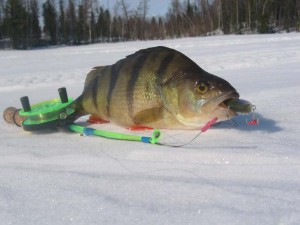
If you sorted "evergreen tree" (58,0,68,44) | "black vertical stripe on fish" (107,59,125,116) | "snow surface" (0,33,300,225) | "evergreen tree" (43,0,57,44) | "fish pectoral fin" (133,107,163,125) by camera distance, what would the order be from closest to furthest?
"snow surface" (0,33,300,225) → "fish pectoral fin" (133,107,163,125) → "black vertical stripe on fish" (107,59,125,116) → "evergreen tree" (58,0,68,44) → "evergreen tree" (43,0,57,44)

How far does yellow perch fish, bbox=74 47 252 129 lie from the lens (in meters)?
2.07

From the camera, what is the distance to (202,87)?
212 cm

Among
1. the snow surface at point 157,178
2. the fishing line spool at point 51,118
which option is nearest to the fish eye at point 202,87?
the snow surface at point 157,178

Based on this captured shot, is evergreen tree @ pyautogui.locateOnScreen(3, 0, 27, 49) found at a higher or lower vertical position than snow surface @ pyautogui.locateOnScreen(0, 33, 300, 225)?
higher

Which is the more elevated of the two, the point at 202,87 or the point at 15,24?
the point at 15,24

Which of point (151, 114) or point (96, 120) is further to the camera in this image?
point (96, 120)

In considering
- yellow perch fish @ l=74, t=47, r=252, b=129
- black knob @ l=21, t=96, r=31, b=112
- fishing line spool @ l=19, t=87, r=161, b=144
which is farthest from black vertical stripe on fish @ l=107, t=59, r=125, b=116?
black knob @ l=21, t=96, r=31, b=112

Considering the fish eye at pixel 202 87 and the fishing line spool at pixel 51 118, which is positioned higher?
the fish eye at pixel 202 87

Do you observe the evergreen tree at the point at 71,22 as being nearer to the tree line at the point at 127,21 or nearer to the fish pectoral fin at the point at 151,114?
the tree line at the point at 127,21

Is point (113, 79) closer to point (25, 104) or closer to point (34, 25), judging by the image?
point (25, 104)

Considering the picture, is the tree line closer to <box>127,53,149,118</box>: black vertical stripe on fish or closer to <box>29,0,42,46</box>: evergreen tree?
<box>29,0,42,46</box>: evergreen tree

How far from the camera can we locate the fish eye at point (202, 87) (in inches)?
82.9

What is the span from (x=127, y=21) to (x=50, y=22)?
971 centimetres

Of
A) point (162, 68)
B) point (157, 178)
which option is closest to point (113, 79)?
point (162, 68)
